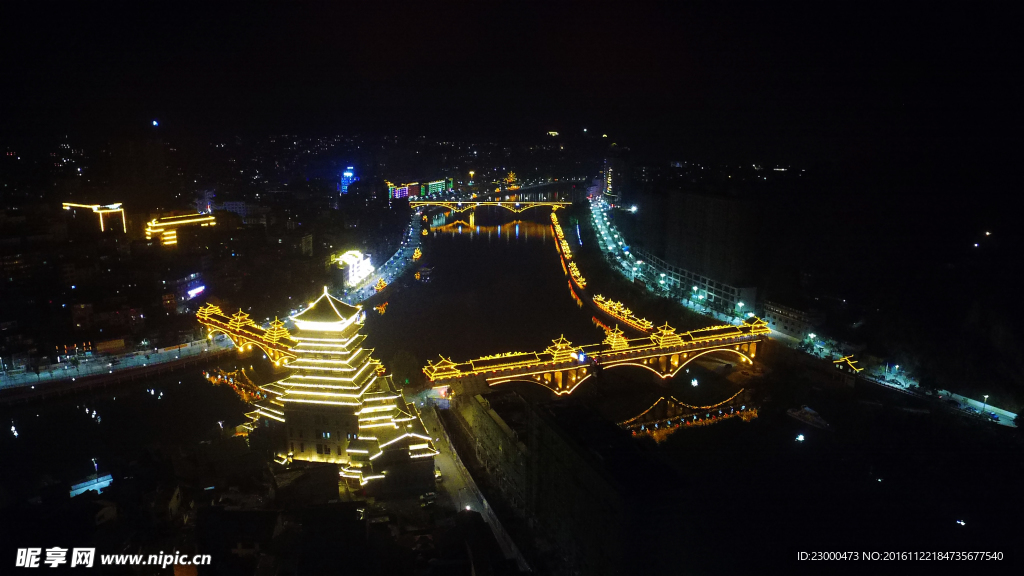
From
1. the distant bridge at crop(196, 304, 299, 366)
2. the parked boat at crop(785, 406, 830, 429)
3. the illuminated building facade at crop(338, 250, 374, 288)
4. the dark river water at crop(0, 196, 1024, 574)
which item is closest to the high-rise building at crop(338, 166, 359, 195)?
the illuminated building facade at crop(338, 250, 374, 288)

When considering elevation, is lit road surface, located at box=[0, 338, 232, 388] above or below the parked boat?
above

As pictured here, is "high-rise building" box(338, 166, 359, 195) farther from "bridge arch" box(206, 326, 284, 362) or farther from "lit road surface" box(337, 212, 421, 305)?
"bridge arch" box(206, 326, 284, 362)

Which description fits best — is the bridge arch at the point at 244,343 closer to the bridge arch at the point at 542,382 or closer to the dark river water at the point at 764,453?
the dark river water at the point at 764,453

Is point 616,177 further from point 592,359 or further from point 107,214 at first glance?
point 592,359

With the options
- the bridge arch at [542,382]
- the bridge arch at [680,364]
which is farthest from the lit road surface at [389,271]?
the bridge arch at [680,364]

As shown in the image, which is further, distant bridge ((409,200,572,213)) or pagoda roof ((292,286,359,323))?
distant bridge ((409,200,572,213))

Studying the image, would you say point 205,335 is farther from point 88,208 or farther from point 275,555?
point 275,555

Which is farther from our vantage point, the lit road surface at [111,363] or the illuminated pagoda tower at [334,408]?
the lit road surface at [111,363]
